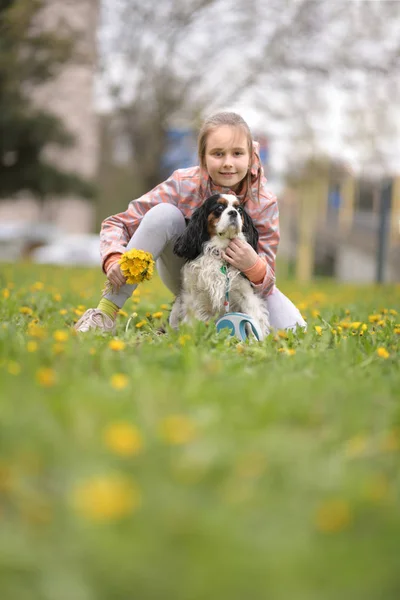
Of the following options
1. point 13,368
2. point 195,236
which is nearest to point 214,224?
point 195,236

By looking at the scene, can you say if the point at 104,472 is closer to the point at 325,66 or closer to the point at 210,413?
the point at 210,413

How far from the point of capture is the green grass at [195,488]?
3.43ft

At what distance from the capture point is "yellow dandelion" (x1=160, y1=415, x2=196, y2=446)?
135 cm

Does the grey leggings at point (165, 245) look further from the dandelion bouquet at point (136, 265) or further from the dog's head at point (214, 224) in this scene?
the dandelion bouquet at point (136, 265)

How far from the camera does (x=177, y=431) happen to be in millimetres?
1381

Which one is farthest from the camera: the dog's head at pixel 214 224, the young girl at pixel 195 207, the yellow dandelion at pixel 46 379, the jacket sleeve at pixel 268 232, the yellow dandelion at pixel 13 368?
the jacket sleeve at pixel 268 232

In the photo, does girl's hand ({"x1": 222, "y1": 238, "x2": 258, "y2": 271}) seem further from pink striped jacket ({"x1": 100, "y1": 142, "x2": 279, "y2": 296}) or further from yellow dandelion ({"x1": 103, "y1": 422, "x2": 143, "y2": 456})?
yellow dandelion ({"x1": 103, "y1": 422, "x2": 143, "y2": 456})

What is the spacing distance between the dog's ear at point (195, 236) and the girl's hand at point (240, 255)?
0.14m

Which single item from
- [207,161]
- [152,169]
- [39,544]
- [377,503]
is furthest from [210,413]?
[152,169]

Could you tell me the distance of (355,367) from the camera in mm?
2590

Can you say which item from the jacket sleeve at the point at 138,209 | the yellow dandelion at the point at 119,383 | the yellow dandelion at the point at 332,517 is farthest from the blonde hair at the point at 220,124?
the yellow dandelion at the point at 332,517

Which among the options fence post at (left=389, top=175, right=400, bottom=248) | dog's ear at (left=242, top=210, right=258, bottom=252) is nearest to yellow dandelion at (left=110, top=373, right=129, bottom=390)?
dog's ear at (left=242, top=210, right=258, bottom=252)

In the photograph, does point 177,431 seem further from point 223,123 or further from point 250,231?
point 223,123

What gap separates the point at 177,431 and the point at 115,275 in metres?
2.16
